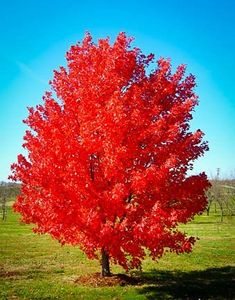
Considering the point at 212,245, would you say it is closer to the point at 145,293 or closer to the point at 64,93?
the point at 145,293

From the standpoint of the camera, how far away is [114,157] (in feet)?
53.0

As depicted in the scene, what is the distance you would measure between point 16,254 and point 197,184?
21.5 meters

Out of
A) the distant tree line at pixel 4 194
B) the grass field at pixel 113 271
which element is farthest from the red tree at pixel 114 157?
the distant tree line at pixel 4 194

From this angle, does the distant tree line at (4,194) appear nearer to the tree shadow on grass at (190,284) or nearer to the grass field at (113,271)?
the grass field at (113,271)

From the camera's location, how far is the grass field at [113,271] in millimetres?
18609

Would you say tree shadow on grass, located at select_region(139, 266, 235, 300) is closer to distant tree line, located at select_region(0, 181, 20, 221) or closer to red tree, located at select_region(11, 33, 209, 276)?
red tree, located at select_region(11, 33, 209, 276)

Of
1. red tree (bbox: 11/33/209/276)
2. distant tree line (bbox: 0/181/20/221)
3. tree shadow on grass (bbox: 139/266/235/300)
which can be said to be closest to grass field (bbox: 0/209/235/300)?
tree shadow on grass (bbox: 139/266/235/300)

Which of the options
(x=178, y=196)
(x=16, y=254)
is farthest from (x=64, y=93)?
(x=16, y=254)

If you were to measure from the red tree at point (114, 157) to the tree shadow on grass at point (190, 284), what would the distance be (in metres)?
2.71

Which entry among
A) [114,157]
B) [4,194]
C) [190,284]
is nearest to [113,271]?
[190,284]

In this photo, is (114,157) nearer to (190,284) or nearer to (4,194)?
(190,284)

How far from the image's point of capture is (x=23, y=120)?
747 inches

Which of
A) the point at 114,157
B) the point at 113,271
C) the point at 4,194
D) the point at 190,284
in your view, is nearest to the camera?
the point at 114,157

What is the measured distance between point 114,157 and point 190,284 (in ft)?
31.6
